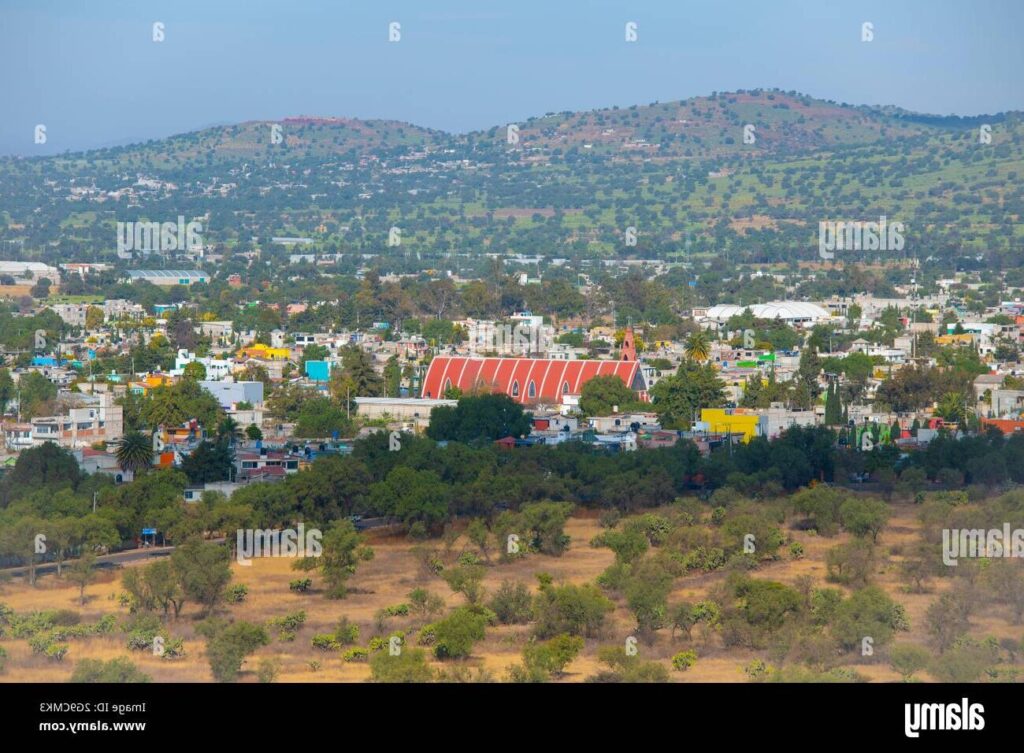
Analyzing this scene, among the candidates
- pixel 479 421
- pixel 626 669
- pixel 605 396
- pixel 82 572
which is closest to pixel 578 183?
pixel 605 396

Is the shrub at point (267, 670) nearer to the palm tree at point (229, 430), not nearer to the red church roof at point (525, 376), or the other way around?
the palm tree at point (229, 430)

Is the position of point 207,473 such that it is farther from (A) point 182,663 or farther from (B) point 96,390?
(B) point 96,390

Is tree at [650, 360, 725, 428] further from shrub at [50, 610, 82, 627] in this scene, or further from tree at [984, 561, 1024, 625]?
shrub at [50, 610, 82, 627]

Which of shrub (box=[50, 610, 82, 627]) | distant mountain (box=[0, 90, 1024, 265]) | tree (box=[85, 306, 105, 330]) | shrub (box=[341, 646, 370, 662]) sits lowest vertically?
shrub (box=[341, 646, 370, 662])

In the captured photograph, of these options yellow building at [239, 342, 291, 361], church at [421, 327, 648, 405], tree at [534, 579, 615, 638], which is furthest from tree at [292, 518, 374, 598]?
yellow building at [239, 342, 291, 361]

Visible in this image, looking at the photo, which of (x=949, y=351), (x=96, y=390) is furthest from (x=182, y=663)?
(x=949, y=351)
